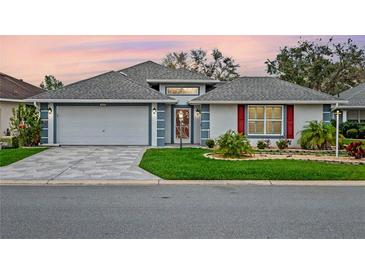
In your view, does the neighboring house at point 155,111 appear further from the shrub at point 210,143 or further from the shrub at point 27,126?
the shrub at point 210,143

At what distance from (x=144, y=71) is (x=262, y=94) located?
8.47 m

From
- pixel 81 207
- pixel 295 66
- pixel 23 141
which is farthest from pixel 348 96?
pixel 81 207

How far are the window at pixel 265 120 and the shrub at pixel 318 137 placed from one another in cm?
161

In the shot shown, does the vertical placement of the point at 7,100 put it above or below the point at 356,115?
above

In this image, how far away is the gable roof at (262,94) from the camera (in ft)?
63.4

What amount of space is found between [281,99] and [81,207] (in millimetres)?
14119

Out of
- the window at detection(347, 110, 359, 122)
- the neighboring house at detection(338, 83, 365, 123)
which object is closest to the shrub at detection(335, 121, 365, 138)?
the neighboring house at detection(338, 83, 365, 123)

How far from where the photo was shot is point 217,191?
30.1 ft

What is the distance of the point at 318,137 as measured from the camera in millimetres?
18219

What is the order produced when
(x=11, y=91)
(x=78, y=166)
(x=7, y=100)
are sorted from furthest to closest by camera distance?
1. (x=11, y=91)
2. (x=7, y=100)
3. (x=78, y=166)

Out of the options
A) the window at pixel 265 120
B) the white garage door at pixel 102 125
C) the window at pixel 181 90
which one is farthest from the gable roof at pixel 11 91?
the window at pixel 265 120

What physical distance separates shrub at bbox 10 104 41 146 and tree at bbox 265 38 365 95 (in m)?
27.2

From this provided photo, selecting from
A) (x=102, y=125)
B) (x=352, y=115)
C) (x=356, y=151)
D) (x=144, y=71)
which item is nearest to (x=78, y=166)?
(x=102, y=125)

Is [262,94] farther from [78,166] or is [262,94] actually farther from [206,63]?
[206,63]
